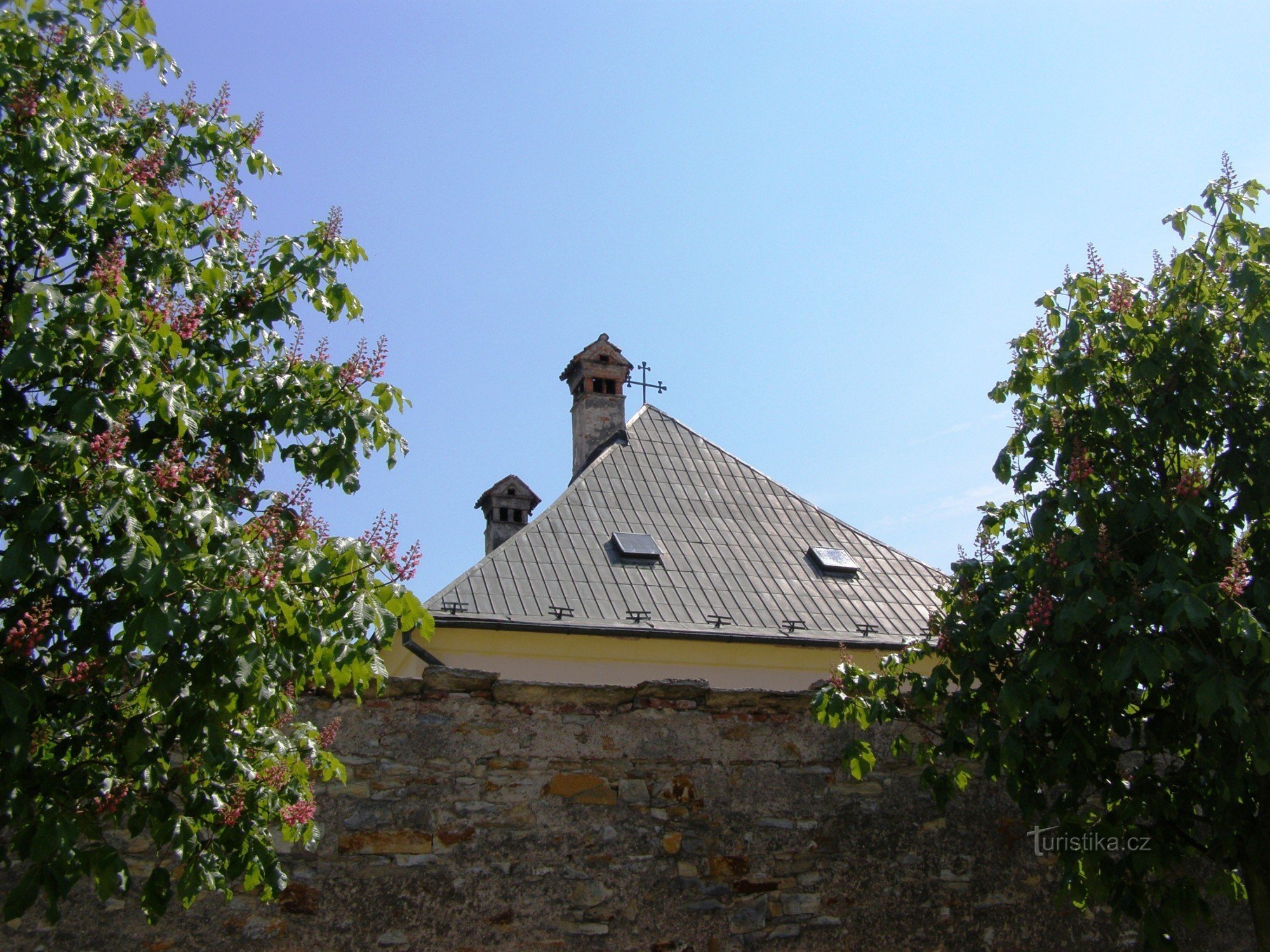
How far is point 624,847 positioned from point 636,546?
6067 millimetres

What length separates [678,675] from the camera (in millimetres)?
10195

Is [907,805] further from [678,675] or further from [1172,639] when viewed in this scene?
[678,675]

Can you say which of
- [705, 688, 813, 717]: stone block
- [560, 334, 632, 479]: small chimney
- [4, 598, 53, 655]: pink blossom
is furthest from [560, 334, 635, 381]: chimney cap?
[4, 598, 53, 655]: pink blossom

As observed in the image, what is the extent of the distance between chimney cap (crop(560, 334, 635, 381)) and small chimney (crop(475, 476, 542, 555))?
1786mm

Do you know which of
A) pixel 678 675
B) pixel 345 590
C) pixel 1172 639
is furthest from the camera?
pixel 678 675

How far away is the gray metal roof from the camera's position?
1029cm

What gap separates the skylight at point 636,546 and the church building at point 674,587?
2 centimetres

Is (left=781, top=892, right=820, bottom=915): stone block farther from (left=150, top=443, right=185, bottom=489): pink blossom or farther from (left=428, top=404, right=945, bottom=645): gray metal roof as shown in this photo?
(left=428, top=404, right=945, bottom=645): gray metal roof

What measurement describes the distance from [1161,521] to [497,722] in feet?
10.7

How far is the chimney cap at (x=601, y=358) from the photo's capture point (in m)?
15.2

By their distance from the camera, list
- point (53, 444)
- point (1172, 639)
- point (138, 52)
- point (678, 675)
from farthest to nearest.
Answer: point (678, 675) < point (1172, 639) < point (138, 52) < point (53, 444)

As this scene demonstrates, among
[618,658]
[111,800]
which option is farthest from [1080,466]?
[618,658]

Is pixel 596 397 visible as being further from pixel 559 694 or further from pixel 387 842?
pixel 387 842

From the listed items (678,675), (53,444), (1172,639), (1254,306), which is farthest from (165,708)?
(678,675)
